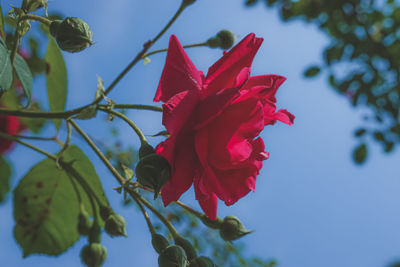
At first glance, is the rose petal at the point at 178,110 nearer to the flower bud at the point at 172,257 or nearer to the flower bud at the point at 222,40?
the flower bud at the point at 172,257

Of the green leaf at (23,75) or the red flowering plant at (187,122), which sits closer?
the red flowering plant at (187,122)

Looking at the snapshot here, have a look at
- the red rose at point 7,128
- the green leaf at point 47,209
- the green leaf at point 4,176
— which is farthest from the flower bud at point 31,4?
the red rose at point 7,128

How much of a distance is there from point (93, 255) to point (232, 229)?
0.28 m

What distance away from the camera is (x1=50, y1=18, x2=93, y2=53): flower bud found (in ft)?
1.86

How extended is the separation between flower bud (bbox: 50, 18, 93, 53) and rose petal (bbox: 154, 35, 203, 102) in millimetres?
146

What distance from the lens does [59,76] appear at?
0.84m

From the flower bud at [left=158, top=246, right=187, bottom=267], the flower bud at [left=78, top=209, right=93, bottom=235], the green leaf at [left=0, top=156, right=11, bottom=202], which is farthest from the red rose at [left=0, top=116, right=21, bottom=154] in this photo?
the flower bud at [left=158, top=246, right=187, bottom=267]

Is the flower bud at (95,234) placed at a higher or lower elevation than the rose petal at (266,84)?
lower

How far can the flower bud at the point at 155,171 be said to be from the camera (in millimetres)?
478

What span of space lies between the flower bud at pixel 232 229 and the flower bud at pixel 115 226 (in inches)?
6.9

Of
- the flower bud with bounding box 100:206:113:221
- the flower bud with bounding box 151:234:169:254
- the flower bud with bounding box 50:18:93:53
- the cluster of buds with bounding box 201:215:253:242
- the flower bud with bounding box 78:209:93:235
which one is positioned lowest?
the flower bud with bounding box 78:209:93:235

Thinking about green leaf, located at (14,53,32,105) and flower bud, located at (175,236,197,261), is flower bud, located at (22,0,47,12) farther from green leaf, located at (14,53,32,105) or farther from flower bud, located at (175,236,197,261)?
flower bud, located at (175,236,197,261)

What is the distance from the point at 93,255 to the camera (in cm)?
74

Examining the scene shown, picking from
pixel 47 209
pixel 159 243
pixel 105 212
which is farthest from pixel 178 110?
pixel 47 209
